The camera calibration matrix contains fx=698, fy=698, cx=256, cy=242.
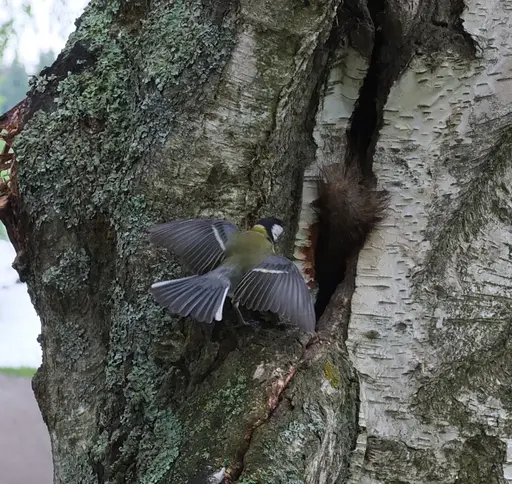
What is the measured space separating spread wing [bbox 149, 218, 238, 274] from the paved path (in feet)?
3.94

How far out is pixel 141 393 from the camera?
925 mm

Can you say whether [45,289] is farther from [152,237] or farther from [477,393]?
[477,393]

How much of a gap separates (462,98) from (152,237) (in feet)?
1.71

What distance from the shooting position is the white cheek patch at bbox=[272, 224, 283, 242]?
3.27ft

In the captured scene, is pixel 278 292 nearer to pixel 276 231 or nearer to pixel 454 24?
pixel 276 231

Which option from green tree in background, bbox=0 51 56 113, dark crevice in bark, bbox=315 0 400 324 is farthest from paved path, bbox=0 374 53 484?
dark crevice in bark, bbox=315 0 400 324

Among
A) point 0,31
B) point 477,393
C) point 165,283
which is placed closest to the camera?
point 165,283

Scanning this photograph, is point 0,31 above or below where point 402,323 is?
above

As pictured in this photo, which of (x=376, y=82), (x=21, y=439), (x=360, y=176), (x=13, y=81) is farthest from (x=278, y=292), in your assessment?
(x=13, y=81)

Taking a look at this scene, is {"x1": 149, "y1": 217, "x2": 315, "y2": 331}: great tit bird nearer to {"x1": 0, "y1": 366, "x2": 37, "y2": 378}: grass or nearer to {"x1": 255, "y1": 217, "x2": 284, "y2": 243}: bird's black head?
{"x1": 255, "y1": 217, "x2": 284, "y2": 243}: bird's black head

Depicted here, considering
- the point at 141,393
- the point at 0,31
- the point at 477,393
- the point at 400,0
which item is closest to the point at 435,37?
the point at 400,0

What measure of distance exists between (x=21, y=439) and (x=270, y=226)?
51.6 inches

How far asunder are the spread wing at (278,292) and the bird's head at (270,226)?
0.13 feet

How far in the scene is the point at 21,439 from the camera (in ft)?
6.40
